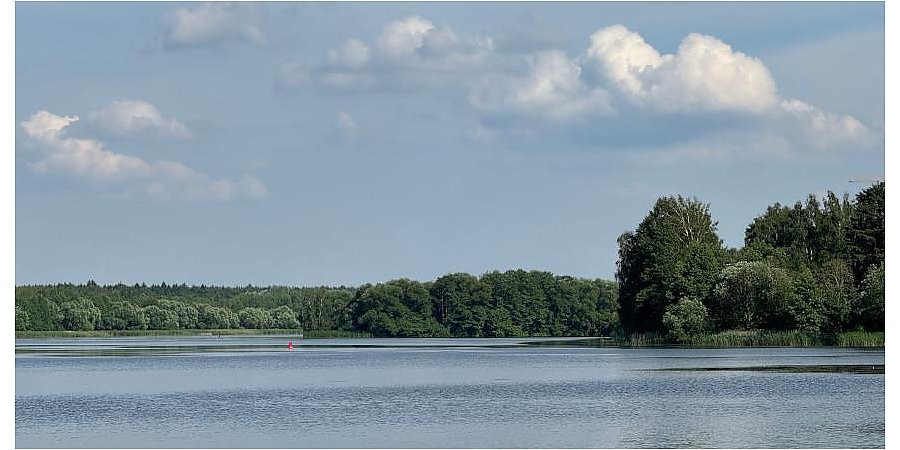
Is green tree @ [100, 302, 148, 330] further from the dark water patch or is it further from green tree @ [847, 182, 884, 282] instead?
the dark water patch

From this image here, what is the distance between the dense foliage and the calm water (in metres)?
13.6

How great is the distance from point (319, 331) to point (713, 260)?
83999mm

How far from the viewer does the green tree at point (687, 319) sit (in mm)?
93938

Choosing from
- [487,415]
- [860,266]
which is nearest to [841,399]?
[487,415]

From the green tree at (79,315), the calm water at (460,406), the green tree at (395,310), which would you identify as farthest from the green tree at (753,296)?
the green tree at (79,315)

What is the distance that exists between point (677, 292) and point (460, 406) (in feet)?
193

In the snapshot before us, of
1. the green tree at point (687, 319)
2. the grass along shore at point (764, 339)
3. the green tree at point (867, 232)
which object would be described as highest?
the green tree at point (867, 232)

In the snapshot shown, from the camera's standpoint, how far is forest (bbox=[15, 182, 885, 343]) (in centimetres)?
8844

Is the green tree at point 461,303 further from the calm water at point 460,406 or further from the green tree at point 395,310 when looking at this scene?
the calm water at point 460,406

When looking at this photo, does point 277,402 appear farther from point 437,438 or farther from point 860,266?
point 860,266

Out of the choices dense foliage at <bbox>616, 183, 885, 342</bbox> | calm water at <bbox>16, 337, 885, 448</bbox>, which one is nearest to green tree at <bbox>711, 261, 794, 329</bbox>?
dense foliage at <bbox>616, 183, 885, 342</bbox>

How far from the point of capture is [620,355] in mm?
83875

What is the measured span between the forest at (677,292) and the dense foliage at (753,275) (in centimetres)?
10
